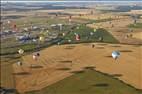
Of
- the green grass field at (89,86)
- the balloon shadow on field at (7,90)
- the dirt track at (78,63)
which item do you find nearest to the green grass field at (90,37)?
the dirt track at (78,63)

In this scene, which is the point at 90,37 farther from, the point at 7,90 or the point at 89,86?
the point at 7,90

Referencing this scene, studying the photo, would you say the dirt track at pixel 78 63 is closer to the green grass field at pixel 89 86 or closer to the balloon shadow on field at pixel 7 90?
the balloon shadow on field at pixel 7 90

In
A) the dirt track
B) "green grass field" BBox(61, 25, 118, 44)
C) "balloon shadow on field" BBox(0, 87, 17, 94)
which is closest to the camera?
"balloon shadow on field" BBox(0, 87, 17, 94)

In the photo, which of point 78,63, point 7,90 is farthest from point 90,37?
point 7,90

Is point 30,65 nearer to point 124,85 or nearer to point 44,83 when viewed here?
point 44,83

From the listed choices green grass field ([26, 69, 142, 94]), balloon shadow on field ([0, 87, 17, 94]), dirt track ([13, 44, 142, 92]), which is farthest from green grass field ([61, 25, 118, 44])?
balloon shadow on field ([0, 87, 17, 94])

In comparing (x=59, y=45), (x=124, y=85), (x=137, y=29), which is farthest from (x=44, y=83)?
(x=137, y=29)

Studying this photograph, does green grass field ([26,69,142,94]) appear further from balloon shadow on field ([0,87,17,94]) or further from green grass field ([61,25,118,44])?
green grass field ([61,25,118,44])
